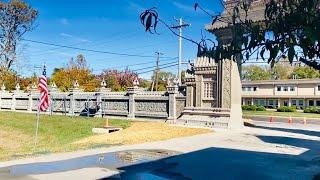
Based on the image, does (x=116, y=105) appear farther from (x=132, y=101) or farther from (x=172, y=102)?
(x=172, y=102)

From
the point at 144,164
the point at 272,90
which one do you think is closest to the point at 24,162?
the point at 144,164

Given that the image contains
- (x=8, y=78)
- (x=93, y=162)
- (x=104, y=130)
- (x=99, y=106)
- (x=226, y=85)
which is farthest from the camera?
(x=8, y=78)

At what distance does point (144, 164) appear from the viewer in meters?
10.3

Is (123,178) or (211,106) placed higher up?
(211,106)

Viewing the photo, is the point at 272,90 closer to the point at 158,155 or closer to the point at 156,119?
the point at 156,119

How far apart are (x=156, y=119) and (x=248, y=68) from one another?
87.2 metres

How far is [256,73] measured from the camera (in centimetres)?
10588

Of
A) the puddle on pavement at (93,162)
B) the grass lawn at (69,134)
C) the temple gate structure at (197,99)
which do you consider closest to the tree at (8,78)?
the temple gate structure at (197,99)

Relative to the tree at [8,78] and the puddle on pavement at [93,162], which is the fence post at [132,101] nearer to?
the puddle on pavement at [93,162]

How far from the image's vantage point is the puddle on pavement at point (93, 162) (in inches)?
372

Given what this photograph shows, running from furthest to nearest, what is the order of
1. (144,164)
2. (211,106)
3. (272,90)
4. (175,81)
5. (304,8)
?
(272,90), (175,81), (211,106), (144,164), (304,8)

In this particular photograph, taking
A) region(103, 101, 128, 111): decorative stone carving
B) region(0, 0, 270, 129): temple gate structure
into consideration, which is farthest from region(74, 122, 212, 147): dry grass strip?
region(103, 101, 128, 111): decorative stone carving

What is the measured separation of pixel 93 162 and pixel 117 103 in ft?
58.5

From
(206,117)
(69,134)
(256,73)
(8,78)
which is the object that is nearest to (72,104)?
(69,134)
